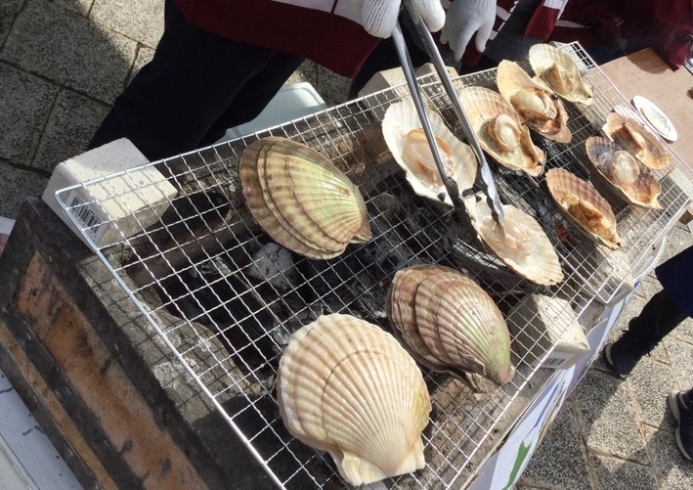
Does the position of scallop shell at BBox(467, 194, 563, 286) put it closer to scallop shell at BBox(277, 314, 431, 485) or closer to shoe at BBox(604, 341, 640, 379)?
scallop shell at BBox(277, 314, 431, 485)

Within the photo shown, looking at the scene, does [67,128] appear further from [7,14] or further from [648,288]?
[648,288]

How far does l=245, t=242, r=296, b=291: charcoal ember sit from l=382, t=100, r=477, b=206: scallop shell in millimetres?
433

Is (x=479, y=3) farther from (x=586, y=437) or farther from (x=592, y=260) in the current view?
(x=586, y=437)

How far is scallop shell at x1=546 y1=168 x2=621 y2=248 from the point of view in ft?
7.14

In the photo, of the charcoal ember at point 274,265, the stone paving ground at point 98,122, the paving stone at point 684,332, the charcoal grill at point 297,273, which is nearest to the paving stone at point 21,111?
the stone paving ground at point 98,122

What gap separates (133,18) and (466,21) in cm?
192

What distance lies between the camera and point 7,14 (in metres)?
2.87

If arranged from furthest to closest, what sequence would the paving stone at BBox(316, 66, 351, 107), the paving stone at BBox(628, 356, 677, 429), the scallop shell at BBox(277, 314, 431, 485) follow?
the paving stone at BBox(316, 66, 351, 107) → the paving stone at BBox(628, 356, 677, 429) → the scallop shell at BBox(277, 314, 431, 485)

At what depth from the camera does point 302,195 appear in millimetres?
1525

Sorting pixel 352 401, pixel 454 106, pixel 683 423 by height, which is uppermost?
pixel 454 106

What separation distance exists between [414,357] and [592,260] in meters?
0.98

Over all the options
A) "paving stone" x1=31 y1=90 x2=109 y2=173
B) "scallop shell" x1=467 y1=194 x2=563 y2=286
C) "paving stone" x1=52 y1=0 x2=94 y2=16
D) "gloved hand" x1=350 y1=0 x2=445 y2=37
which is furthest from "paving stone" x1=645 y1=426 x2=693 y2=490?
"paving stone" x1=52 y1=0 x2=94 y2=16

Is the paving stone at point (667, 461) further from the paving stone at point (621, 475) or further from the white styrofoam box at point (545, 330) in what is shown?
the white styrofoam box at point (545, 330)

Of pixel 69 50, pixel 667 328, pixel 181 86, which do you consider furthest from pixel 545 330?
pixel 69 50
